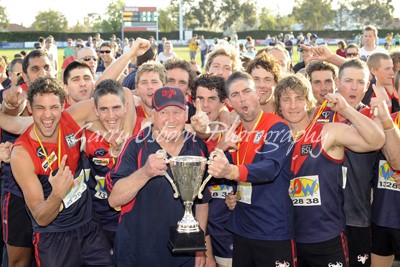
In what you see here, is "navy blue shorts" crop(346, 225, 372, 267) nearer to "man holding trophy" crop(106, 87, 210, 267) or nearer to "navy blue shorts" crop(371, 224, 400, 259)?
"navy blue shorts" crop(371, 224, 400, 259)

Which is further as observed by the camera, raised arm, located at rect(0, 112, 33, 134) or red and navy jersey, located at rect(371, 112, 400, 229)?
raised arm, located at rect(0, 112, 33, 134)

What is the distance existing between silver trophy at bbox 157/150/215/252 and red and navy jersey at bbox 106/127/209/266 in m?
0.11

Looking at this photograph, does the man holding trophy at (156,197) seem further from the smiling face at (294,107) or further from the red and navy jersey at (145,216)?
the smiling face at (294,107)

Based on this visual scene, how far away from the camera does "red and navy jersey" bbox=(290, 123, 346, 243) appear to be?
393 cm

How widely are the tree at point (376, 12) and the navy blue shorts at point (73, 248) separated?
117081 millimetres

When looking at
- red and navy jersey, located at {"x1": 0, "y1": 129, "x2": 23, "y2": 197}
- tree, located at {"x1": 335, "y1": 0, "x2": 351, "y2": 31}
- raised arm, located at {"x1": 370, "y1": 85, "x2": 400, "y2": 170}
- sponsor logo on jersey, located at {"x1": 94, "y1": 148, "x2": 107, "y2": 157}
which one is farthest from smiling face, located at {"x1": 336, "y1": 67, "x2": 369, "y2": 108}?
tree, located at {"x1": 335, "y1": 0, "x2": 351, "y2": 31}

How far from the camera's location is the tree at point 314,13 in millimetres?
106750

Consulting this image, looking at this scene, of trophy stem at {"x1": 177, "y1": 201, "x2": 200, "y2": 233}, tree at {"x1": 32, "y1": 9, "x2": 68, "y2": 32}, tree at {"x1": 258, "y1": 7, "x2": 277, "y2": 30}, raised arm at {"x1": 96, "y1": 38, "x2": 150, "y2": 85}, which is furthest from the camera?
tree at {"x1": 258, "y1": 7, "x2": 277, "y2": 30}

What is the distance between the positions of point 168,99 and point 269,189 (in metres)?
1.05

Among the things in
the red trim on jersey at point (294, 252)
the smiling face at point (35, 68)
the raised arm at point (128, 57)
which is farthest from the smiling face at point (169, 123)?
the smiling face at point (35, 68)

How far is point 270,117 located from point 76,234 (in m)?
1.97

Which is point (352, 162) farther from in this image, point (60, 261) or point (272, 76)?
point (60, 261)

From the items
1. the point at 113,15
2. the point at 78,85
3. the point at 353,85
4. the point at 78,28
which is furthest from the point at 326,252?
the point at 78,28

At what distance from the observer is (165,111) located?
3629mm
